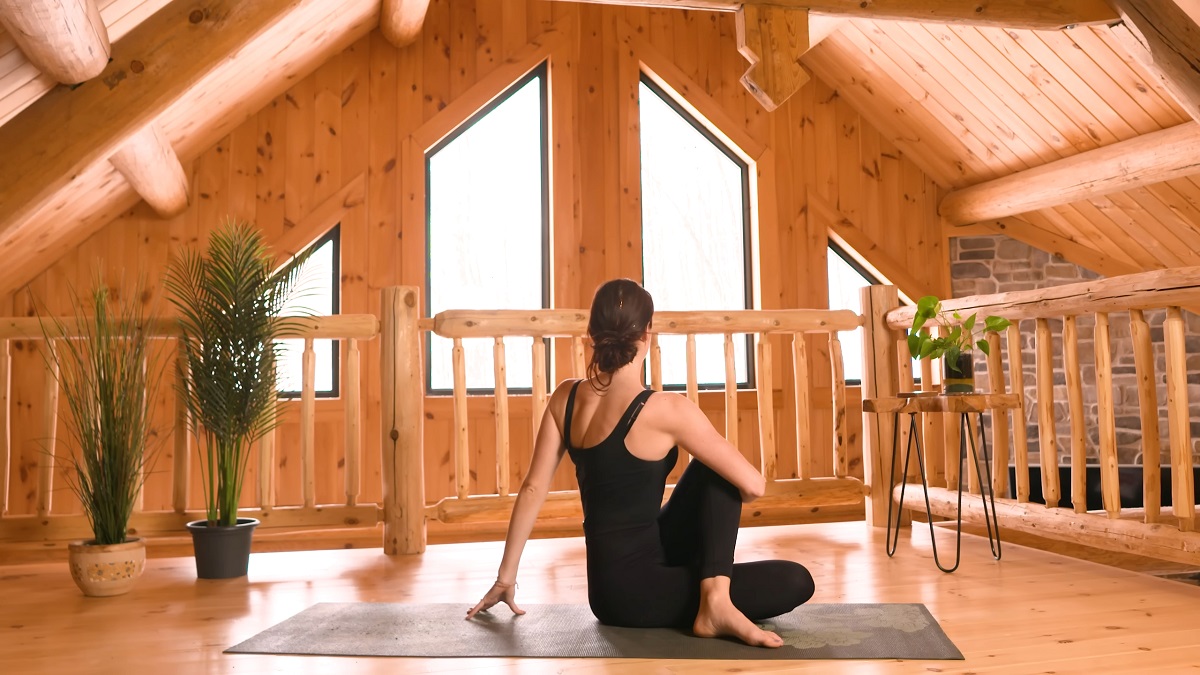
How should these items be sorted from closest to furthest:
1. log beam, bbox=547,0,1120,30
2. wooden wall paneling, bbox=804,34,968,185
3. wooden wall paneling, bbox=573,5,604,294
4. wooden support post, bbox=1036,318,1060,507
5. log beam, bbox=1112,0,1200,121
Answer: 1. wooden support post, bbox=1036,318,1060,507
2. log beam, bbox=1112,0,1200,121
3. log beam, bbox=547,0,1120,30
4. wooden wall paneling, bbox=573,5,604,294
5. wooden wall paneling, bbox=804,34,968,185

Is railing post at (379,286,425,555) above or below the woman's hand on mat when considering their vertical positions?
above

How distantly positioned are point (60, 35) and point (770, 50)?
103 inches

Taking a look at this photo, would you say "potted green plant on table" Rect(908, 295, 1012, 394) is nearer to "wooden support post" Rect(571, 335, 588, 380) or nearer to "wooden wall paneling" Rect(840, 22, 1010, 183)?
"wooden support post" Rect(571, 335, 588, 380)

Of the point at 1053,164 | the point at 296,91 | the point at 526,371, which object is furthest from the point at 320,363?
the point at 1053,164

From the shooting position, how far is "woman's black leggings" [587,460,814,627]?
2283mm

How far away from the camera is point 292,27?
4.75m

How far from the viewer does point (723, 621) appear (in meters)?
2.27

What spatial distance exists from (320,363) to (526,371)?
1253 millimetres

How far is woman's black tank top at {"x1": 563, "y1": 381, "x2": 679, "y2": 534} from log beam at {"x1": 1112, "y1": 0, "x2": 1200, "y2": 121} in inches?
128

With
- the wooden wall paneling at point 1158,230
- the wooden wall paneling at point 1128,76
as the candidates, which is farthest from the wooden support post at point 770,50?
the wooden wall paneling at point 1158,230

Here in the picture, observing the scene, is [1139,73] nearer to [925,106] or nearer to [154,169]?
[925,106]

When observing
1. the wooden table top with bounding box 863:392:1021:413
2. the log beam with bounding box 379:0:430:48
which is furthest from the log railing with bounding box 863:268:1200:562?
the log beam with bounding box 379:0:430:48

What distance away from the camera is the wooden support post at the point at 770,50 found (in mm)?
4031

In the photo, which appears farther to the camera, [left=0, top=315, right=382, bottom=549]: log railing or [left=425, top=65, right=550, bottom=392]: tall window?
[left=425, top=65, right=550, bottom=392]: tall window
